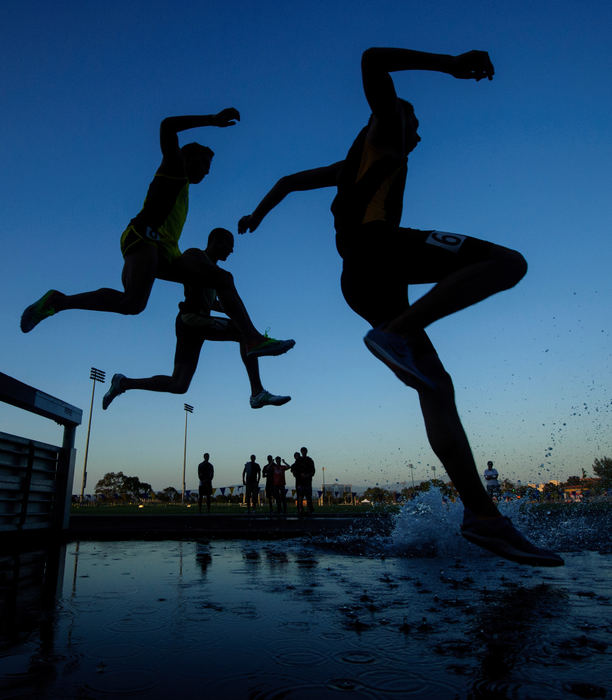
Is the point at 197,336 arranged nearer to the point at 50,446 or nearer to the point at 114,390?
the point at 114,390

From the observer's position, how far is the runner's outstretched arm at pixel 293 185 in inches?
118

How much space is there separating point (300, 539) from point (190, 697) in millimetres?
4505

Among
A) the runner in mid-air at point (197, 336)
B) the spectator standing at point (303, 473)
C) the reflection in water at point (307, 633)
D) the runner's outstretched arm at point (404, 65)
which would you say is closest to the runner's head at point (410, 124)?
the runner's outstretched arm at point (404, 65)

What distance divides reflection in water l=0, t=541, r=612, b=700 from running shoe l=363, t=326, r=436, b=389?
0.88 meters

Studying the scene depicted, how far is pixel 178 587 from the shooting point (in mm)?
2488

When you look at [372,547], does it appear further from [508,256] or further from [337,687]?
[337,687]

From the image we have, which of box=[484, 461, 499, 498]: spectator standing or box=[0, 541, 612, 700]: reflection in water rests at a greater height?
box=[484, 461, 499, 498]: spectator standing

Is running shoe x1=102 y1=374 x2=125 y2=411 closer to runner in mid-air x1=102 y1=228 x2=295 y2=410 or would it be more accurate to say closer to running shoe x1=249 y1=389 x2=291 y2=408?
runner in mid-air x1=102 y1=228 x2=295 y2=410

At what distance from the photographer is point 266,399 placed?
13.6 feet

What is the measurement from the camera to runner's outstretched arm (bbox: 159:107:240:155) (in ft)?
11.5

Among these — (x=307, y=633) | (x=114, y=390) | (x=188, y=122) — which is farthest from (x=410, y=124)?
(x=114, y=390)

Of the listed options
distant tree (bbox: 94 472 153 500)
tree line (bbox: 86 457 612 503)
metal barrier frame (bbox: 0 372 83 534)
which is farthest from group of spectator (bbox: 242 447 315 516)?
distant tree (bbox: 94 472 153 500)

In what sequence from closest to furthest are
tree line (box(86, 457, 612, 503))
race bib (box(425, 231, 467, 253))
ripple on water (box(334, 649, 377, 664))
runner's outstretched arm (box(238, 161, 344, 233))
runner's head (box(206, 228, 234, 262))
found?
ripple on water (box(334, 649, 377, 664)) < race bib (box(425, 231, 467, 253)) < runner's outstretched arm (box(238, 161, 344, 233)) < runner's head (box(206, 228, 234, 262)) < tree line (box(86, 457, 612, 503))

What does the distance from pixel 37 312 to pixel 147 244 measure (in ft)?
3.16
